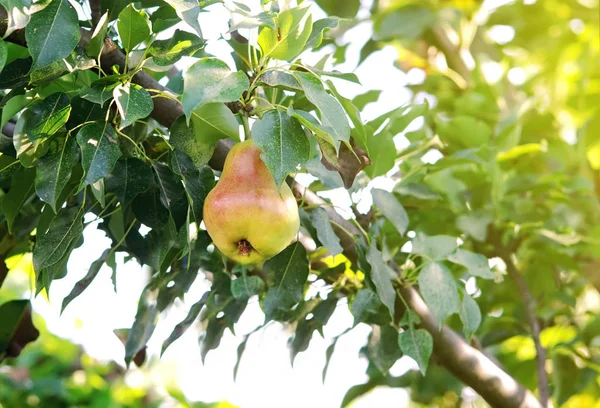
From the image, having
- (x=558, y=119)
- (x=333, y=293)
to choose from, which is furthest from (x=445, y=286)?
(x=558, y=119)

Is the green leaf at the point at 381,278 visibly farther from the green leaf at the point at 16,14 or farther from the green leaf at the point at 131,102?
the green leaf at the point at 16,14

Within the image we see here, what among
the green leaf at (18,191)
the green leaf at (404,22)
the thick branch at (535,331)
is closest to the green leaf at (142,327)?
the green leaf at (18,191)

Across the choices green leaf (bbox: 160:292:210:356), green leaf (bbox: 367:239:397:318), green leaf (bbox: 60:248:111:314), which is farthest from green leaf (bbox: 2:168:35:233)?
green leaf (bbox: 367:239:397:318)

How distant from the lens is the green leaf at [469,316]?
88 centimetres

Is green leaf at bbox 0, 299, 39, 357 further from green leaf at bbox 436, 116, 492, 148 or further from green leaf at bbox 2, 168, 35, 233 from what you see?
green leaf at bbox 436, 116, 492, 148

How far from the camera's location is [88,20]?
2.39 ft

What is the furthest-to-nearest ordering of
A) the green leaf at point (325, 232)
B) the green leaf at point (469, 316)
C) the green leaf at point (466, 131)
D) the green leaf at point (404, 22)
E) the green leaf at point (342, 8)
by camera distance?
the green leaf at point (404, 22)
the green leaf at point (342, 8)
the green leaf at point (466, 131)
the green leaf at point (469, 316)
the green leaf at point (325, 232)

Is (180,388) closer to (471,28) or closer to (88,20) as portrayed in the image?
(471,28)

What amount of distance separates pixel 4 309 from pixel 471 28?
1287 mm

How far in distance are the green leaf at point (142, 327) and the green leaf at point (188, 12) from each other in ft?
1.58

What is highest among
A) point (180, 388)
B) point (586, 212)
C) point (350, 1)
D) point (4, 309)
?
point (350, 1)

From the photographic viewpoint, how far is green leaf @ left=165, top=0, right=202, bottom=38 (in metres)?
0.58

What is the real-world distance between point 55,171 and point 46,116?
0.05 m

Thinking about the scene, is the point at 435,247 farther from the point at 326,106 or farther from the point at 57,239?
the point at 57,239
